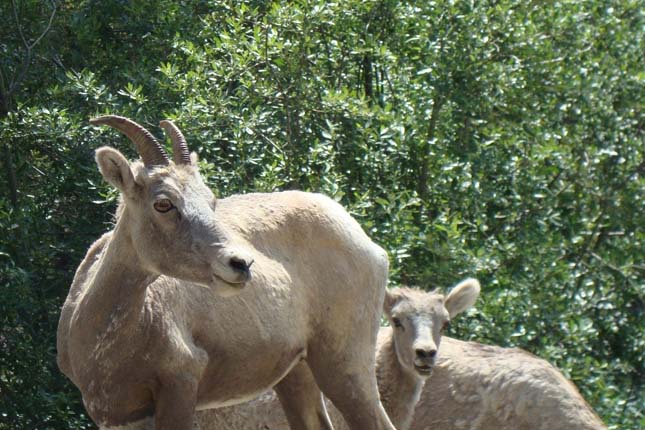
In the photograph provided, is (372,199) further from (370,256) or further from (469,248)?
(370,256)

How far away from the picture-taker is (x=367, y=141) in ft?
34.8

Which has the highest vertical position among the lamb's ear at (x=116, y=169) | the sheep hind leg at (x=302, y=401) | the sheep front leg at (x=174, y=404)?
the lamb's ear at (x=116, y=169)

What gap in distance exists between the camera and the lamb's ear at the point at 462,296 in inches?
366

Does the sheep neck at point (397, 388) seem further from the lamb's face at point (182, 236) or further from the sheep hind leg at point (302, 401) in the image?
the lamb's face at point (182, 236)

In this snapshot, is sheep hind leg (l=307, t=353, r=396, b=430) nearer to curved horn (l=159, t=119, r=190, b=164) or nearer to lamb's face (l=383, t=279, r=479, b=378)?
curved horn (l=159, t=119, r=190, b=164)

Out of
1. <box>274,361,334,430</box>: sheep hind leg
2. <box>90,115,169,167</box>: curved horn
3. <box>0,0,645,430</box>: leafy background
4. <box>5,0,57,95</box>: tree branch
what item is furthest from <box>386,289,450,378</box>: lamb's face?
<box>5,0,57,95</box>: tree branch

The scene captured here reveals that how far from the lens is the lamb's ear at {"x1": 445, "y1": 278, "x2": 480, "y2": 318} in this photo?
366 inches

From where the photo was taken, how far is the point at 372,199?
10.6 metres

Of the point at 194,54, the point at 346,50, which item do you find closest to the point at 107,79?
the point at 194,54

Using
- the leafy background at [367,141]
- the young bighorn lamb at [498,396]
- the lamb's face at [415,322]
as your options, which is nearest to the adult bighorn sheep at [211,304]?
the lamb's face at [415,322]

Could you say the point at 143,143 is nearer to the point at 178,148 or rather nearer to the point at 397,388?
the point at 178,148

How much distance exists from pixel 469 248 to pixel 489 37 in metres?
1.99

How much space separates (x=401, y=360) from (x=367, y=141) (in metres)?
2.41

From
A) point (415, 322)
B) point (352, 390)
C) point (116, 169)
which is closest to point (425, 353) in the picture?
point (415, 322)
